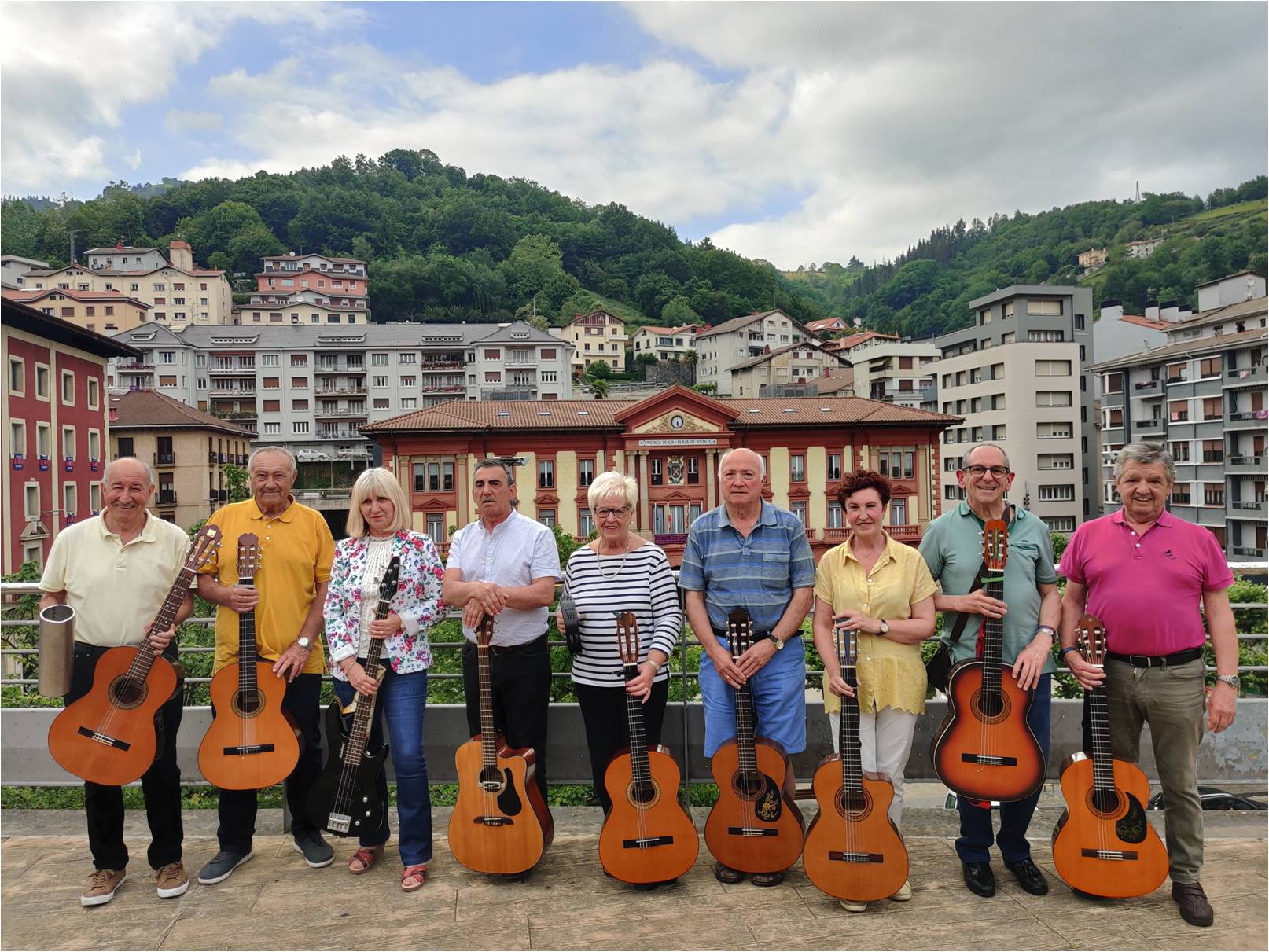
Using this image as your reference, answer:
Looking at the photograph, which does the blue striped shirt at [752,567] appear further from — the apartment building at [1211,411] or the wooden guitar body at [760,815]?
the apartment building at [1211,411]

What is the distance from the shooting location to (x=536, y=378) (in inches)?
3039

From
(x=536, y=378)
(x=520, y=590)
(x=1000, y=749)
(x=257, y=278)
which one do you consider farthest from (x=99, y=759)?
(x=257, y=278)

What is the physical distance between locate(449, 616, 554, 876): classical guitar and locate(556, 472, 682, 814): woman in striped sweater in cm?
36

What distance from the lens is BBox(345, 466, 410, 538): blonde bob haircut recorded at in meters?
3.96

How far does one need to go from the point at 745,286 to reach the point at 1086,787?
124m

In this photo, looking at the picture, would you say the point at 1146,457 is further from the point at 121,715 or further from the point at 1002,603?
the point at 121,715

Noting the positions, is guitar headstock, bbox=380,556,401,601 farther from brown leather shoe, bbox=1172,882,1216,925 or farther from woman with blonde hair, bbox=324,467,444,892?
brown leather shoe, bbox=1172,882,1216,925

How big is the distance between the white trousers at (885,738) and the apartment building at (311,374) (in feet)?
241

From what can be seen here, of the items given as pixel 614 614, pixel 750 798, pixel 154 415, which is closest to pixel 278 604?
pixel 614 614

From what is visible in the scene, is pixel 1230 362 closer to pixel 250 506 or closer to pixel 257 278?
pixel 250 506

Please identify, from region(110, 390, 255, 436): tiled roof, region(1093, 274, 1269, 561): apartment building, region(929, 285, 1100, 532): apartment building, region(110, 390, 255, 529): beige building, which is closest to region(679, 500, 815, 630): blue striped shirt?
region(1093, 274, 1269, 561): apartment building

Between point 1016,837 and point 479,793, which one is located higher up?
point 479,793

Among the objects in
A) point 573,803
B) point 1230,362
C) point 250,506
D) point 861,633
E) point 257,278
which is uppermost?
point 257,278

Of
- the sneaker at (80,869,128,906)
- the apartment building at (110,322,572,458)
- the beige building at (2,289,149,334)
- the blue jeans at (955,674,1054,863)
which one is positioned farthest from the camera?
the beige building at (2,289,149,334)
